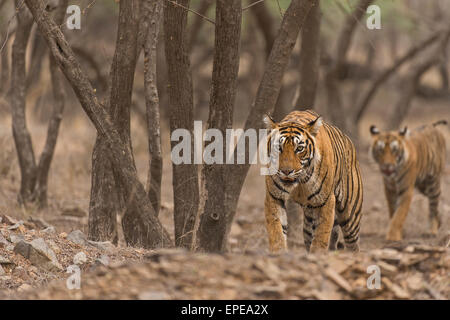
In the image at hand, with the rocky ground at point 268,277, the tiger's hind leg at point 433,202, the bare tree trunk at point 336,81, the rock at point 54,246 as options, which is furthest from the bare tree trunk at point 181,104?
the bare tree trunk at point 336,81

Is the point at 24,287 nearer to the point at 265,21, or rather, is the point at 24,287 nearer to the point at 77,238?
the point at 77,238

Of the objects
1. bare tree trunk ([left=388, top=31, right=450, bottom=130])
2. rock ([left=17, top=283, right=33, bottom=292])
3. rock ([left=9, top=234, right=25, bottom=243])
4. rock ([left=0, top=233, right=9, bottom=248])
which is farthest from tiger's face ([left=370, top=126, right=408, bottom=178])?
rock ([left=17, top=283, right=33, bottom=292])

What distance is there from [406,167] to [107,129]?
5149 millimetres

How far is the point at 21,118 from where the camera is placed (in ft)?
27.6

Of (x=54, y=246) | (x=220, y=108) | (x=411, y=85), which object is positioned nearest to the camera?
(x=54, y=246)

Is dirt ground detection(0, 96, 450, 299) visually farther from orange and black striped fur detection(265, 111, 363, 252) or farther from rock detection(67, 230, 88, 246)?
orange and black striped fur detection(265, 111, 363, 252)

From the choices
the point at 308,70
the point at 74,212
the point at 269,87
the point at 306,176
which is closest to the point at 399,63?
the point at 308,70

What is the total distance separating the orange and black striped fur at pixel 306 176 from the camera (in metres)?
5.16

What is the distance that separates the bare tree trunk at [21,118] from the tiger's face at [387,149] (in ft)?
13.9

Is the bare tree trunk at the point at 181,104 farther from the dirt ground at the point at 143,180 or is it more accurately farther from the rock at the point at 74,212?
the rock at the point at 74,212

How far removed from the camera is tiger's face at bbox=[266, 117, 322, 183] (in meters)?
5.11

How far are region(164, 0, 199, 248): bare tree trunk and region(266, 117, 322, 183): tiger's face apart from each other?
998 millimetres

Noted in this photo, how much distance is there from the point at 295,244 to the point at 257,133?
258 centimetres
